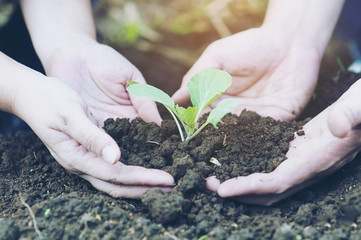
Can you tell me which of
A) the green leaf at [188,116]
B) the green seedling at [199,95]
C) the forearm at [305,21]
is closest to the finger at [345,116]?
the green seedling at [199,95]

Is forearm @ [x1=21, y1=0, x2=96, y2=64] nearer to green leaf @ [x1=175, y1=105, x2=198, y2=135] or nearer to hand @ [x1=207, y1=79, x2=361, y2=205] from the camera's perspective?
green leaf @ [x1=175, y1=105, x2=198, y2=135]

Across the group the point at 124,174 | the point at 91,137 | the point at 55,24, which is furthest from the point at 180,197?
the point at 55,24

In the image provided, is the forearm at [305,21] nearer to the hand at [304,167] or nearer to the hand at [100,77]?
the hand at [304,167]

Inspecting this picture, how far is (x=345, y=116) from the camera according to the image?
148 cm

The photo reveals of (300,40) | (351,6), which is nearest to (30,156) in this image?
(300,40)

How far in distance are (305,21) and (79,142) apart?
1.49 m

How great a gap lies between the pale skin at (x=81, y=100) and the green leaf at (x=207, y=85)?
0.84 ft

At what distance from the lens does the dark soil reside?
1464mm

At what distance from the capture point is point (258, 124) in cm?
192

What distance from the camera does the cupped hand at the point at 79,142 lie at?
156 centimetres

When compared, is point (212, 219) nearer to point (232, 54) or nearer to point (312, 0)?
point (232, 54)

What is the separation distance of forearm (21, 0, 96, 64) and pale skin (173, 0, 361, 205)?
2.26 feet

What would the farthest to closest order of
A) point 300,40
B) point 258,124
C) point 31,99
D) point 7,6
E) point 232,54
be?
point 7,6, point 300,40, point 232,54, point 258,124, point 31,99

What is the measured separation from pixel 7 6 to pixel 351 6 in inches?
89.3
